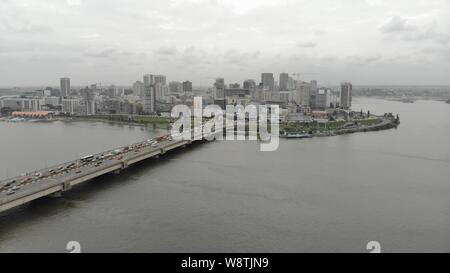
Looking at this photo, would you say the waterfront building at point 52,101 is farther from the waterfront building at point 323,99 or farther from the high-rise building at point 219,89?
the waterfront building at point 323,99

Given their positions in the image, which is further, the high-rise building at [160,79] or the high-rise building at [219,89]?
the high-rise building at [160,79]

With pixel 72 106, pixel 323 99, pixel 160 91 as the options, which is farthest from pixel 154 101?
pixel 323 99

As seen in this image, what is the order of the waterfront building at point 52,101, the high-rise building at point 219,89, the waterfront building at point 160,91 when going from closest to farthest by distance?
the waterfront building at point 52,101 → the high-rise building at point 219,89 → the waterfront building at point 160,91

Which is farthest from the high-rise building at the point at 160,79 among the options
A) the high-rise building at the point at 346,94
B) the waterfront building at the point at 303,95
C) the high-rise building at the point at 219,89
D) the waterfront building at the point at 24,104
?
the high-rise building at the point at 346,94

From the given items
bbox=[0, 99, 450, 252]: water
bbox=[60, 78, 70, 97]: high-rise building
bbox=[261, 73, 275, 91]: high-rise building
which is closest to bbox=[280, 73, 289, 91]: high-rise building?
bbox=[261, 73, 275, 91]: high-rise building

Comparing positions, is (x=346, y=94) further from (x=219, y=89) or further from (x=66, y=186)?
(x=66, y=186)

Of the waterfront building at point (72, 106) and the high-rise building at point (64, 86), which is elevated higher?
the high-rise building at point (64, 86)

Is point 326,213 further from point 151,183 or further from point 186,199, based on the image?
point 151,183

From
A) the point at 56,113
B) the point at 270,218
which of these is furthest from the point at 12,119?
the point at 270,218
